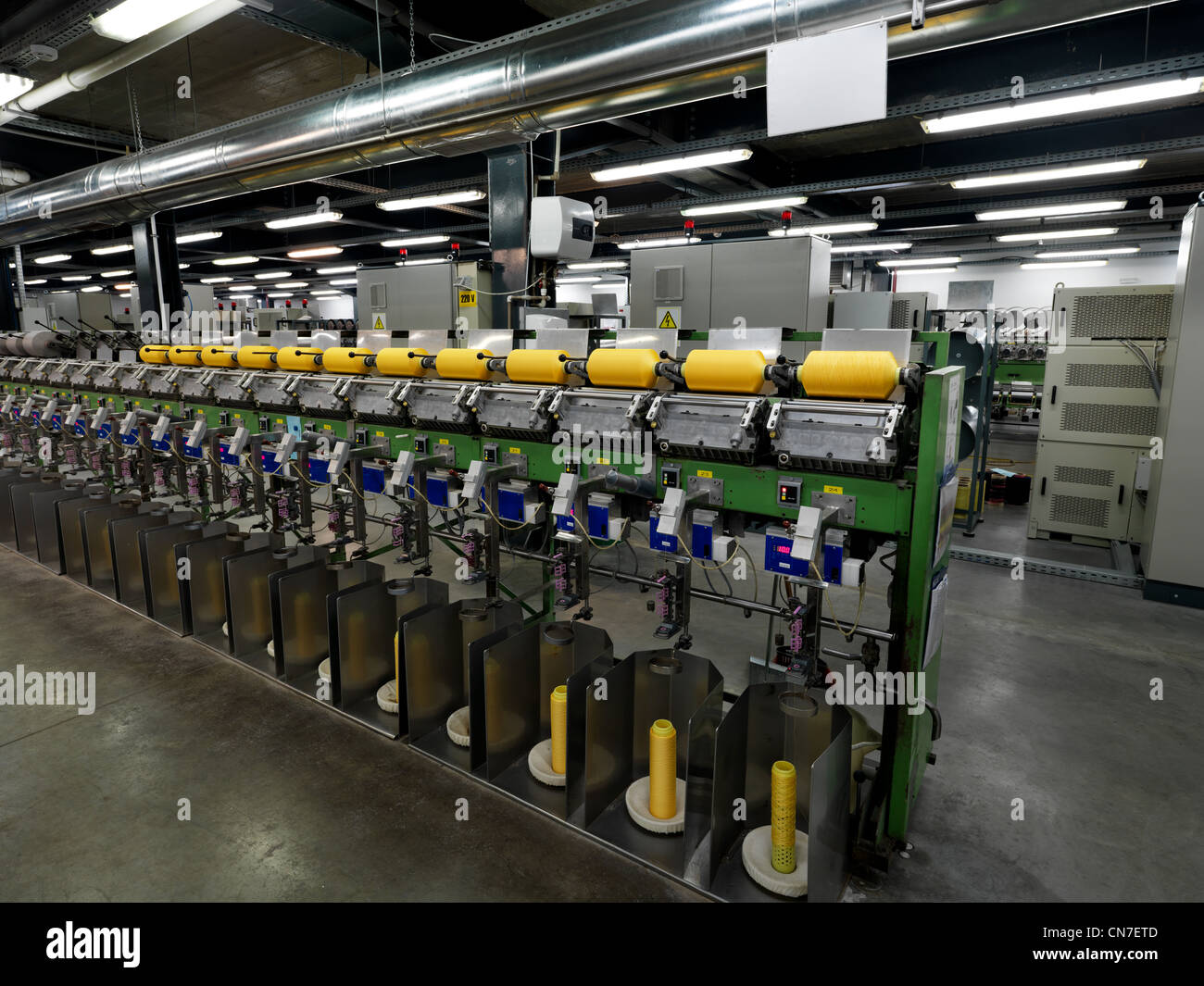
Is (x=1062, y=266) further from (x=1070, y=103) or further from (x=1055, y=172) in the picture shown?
(x=1070, y=103)

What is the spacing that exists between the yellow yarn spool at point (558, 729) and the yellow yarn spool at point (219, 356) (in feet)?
10.5

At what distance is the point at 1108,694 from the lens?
3.33 metres

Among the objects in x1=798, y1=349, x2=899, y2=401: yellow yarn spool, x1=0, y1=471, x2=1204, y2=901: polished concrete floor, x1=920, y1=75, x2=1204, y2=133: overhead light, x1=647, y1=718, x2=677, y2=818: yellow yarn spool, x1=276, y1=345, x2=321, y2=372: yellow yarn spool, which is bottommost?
x1=0, y1=471, x2=1204, y2=901: polished concrete floor

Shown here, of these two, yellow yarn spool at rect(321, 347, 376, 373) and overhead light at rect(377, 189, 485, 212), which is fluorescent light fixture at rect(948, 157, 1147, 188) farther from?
yellow yarn spool at rect(321, 347, 376, 373)

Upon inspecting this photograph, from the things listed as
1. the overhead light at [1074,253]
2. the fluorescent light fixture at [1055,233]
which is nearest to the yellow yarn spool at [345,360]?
the fluorescent light fixture at [1055,233]

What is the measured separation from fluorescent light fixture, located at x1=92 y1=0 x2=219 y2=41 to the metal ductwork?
972 mm

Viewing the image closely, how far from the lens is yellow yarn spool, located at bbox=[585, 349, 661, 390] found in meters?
2.50

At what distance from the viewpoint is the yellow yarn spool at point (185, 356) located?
466 cm

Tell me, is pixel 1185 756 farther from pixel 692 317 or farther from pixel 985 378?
pixel 985 378

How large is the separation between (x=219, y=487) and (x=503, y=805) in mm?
2777

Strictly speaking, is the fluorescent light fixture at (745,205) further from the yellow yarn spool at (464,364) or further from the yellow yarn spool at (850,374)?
the yellow yarn spool at (850,374)

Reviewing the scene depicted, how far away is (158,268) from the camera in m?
7.31

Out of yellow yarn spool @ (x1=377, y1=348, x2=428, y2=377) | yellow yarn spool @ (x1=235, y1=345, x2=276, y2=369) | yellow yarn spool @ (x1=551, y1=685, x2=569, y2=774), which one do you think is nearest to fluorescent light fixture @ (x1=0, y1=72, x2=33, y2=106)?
yellow yarn spool @ (x1=235, y1=345, x2=276, y2=369)

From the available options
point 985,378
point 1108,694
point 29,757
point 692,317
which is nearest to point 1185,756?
point 1108,694
